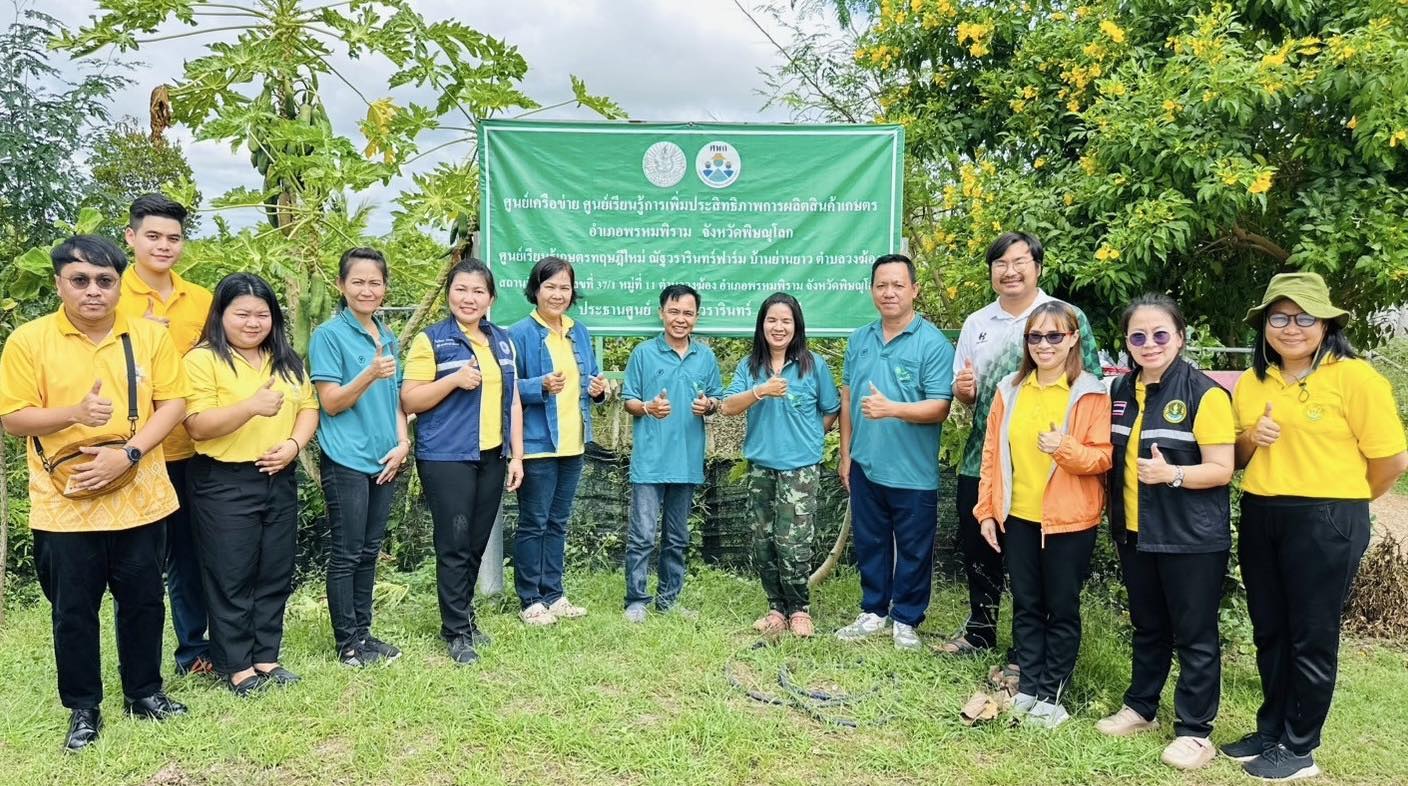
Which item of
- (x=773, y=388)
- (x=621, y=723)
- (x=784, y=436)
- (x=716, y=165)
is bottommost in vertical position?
(x=621, y=723)

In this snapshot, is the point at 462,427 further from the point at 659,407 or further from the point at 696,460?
the point at 696,460

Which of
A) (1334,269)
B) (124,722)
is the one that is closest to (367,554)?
(124,722)

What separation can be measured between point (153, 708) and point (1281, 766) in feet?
12.3

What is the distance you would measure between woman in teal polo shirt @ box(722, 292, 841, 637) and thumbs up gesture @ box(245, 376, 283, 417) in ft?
5.95

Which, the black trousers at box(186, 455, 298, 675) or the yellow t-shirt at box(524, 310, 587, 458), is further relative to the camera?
the yellow t-shirt at box(524, 310, 587, 458)

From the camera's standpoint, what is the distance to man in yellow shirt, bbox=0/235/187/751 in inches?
106

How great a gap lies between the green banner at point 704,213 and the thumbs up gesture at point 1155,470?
1.98m

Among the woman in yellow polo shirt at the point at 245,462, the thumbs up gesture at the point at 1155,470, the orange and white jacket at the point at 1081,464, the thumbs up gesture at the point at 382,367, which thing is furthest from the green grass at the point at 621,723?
the thumbs up gesture at the point at 382,367

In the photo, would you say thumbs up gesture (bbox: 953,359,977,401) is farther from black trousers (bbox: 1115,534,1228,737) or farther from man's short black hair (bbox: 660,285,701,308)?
man's short black hair (bbox: 660,285,701,308)

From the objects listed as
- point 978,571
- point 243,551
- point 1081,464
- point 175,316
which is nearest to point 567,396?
point 243,551

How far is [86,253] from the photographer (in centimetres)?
271

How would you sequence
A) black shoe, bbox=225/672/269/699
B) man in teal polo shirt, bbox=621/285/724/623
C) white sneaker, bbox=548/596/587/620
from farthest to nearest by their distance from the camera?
1. white sneaker, bbox=548/596/587/620
2. man in teal polo shirt, bbox=621/285/724/623
3. black shoe, bbox=225/672/269/699

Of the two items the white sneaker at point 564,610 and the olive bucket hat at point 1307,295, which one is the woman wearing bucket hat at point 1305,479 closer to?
the olive bucket hat at point 1307,295

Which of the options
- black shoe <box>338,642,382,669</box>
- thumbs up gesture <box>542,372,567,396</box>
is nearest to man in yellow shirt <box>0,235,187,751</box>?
black shoe <box>338,642,382,669</box>
